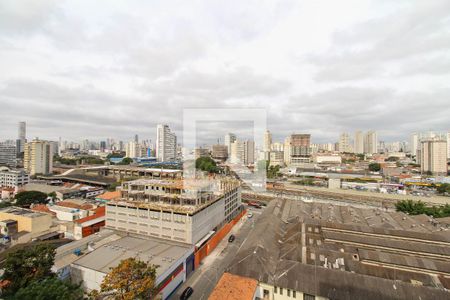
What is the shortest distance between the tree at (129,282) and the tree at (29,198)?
707 inches

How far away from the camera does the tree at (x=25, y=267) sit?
23.1ft

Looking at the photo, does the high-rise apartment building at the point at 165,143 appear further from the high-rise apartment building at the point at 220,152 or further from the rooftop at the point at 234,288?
the rooftop at the point at 234,288

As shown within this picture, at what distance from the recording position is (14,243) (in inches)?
479

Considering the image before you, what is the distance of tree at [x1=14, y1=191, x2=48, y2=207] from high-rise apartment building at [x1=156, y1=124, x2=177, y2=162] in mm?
35294

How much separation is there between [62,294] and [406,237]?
15.2 meters

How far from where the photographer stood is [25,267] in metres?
7.23

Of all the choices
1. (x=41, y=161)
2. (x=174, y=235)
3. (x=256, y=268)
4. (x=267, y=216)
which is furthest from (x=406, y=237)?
(x=41, y=161)

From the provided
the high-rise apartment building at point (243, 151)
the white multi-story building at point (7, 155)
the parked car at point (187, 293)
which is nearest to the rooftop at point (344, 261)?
the parked car at point (187, 293)

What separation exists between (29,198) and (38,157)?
847 inches

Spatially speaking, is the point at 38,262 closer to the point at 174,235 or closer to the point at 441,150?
the point at 174,235

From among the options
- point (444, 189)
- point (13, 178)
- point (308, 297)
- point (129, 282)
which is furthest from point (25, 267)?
point (444, 189)

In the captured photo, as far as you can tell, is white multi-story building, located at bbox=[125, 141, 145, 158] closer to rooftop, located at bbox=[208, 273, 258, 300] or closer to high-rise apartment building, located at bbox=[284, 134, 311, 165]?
high-rise apartment building, located at bbox=[284, 134, 311, 165]

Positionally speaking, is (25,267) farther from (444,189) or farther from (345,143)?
(345,143)

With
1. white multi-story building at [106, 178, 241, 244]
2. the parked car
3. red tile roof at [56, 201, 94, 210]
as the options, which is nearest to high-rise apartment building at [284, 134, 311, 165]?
white multi-story building at [106, 178, 241, 244]
